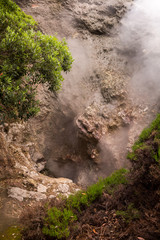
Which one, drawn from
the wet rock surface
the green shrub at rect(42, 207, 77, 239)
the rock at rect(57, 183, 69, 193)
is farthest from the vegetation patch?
the wet rock surface

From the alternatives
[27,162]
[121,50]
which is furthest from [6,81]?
[121,50]

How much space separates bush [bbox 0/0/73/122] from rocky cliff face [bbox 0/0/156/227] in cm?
233

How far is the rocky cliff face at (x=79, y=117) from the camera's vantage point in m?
6.99

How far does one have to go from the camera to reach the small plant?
2.74 meters

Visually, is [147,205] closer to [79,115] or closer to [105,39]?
[79,115]

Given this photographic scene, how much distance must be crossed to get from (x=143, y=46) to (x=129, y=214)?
13154 millimetres

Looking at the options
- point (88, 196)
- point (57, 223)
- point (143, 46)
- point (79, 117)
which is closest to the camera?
point (57, 223)

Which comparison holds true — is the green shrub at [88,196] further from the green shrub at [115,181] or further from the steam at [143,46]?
the steam at [143,46]

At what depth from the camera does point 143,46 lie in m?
13.0

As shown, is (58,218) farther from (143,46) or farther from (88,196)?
(143,46)

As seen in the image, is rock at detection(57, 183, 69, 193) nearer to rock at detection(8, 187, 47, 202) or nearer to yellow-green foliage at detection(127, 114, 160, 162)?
rock at detection(8, 187, 47, 202)

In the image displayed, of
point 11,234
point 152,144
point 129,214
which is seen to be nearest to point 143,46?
point 152,144

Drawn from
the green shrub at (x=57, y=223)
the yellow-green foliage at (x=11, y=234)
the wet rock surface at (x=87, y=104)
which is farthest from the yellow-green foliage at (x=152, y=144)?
the wet rock surface at (x=87, y=104)

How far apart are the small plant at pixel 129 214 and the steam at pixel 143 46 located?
938cm
